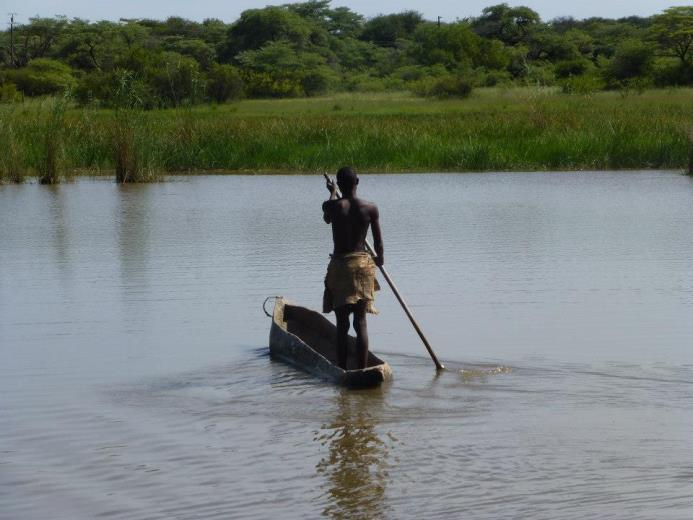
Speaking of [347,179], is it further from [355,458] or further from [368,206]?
[355,458]

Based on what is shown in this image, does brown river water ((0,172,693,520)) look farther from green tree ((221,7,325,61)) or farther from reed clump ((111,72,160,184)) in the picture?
Answer: green tree ((221,7,325,61))

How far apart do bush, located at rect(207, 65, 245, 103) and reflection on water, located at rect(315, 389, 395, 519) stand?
4513cm

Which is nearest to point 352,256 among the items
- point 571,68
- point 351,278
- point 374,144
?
point 351,278

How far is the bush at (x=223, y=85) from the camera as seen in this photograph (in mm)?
52375

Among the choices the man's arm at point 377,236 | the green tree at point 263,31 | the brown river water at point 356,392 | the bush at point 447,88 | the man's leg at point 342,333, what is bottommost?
the brown river water at point 356,392

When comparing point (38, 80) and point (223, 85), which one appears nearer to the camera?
point (223, 85)

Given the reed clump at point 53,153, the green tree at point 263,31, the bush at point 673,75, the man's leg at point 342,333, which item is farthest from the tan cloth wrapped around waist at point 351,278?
the green tree at point 263,31

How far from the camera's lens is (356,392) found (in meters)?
7.85

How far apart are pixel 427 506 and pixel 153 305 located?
6.15m

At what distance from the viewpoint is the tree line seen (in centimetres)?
5378

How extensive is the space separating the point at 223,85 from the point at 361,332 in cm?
4542

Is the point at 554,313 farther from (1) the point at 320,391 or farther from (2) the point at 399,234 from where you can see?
(2) the point at 399,234

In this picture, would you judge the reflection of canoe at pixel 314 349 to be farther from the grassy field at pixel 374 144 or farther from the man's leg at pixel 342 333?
the grassy field at pixel 374 144

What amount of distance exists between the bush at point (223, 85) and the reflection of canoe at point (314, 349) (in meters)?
42.9
